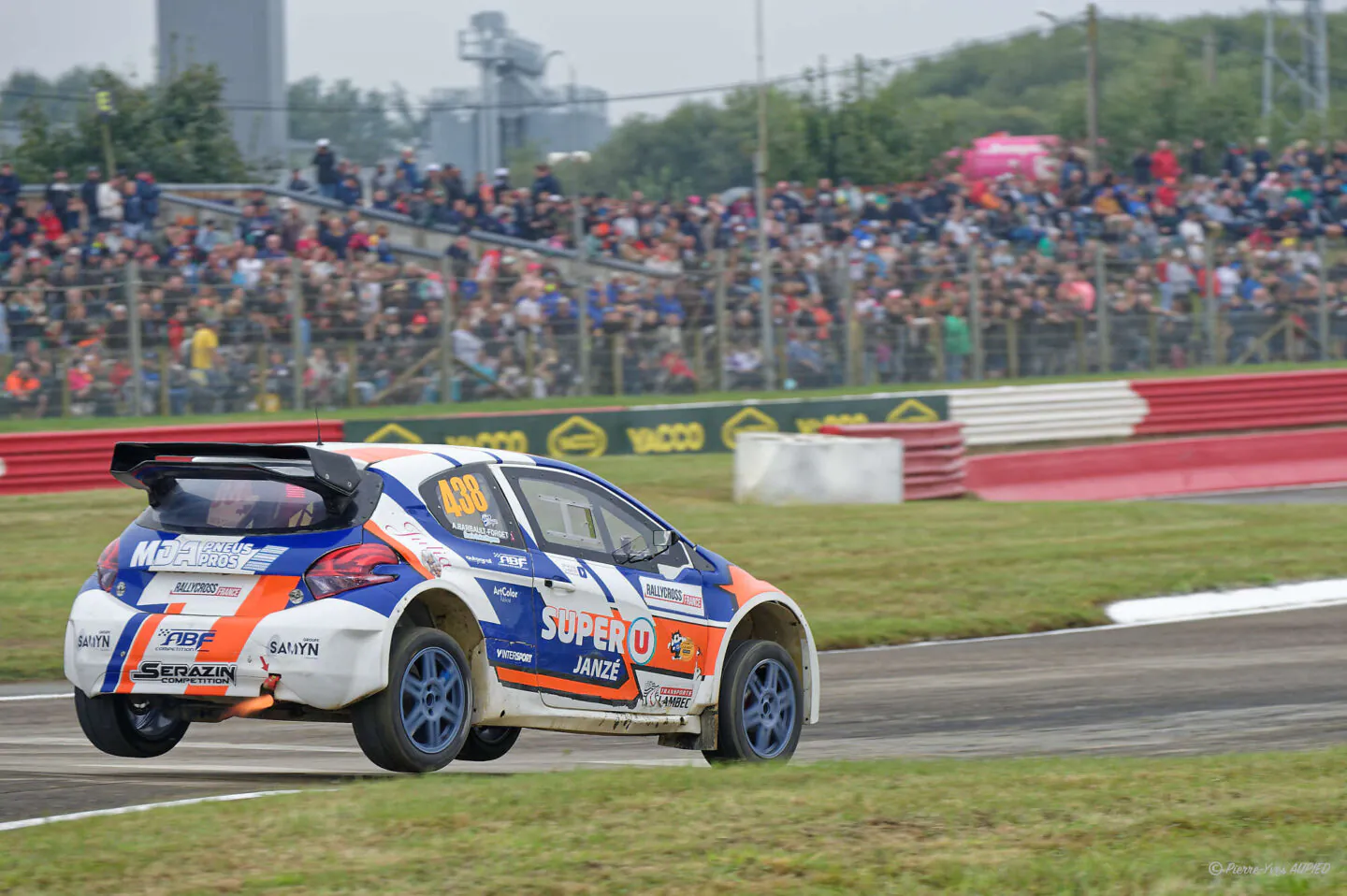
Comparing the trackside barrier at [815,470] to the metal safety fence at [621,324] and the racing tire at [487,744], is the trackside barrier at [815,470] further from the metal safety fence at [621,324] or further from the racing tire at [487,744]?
the racing tire at [487,744]

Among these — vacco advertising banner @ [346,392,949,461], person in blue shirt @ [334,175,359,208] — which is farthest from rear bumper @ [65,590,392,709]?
person in blue shirt @ [334,175,359,208]

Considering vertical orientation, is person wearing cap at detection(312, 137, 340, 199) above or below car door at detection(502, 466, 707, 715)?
above

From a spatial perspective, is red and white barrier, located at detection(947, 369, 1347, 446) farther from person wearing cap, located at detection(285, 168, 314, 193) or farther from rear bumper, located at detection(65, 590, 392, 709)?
rear bumper, located at detection(65, 590, 392, 709)

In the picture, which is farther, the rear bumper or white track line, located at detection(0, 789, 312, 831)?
the rear bumper

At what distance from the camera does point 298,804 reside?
596cm

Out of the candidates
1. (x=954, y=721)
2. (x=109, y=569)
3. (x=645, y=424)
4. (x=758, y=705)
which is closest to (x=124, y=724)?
(x=109, y=569)

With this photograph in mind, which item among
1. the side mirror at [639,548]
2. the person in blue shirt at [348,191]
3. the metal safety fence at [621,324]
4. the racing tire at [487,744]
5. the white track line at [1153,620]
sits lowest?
the white track line at [1153,620]

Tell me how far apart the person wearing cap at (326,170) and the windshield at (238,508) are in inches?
865

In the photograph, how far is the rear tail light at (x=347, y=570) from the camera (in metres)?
6.82

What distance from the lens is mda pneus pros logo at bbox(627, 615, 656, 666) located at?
782 centimetres

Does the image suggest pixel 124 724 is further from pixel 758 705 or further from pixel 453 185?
pixel 453 185

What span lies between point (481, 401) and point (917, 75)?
105 meters

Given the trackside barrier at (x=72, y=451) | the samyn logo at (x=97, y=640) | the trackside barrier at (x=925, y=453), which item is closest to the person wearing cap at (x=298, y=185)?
the trackside barrier at (x=72, y=451)

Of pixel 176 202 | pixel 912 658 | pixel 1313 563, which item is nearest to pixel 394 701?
pixel 912 658
